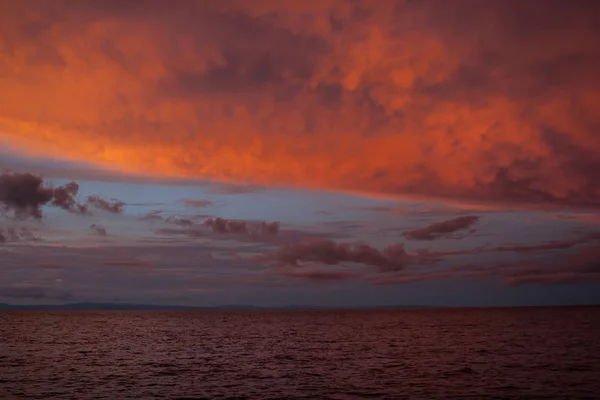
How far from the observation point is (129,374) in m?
49.7

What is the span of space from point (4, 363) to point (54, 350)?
1676 centimetres

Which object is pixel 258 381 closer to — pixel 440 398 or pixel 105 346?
pixel 440 398

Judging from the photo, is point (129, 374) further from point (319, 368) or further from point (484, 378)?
point (484, 378)

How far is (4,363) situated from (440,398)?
158 feet

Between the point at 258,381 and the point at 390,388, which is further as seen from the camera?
the point at 258,381

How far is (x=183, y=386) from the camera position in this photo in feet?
141

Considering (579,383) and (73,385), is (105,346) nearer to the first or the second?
(73,385)

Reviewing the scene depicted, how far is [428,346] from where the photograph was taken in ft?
255

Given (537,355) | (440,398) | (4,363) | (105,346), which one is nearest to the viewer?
(440,398)

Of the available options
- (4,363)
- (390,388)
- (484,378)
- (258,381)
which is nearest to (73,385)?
(258,381)

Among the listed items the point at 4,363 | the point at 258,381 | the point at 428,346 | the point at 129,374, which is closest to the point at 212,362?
the point at 129,374

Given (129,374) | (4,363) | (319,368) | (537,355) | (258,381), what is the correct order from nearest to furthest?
1. (258,381)
2. (129,374)
3. (319,368)
4. (4,363)
5. (537,355)

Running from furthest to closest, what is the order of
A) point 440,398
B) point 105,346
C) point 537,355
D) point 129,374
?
point 105,346 < point 537,355 < point 129,374 < point 440,398

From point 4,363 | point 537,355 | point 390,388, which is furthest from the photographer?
point 537,355
